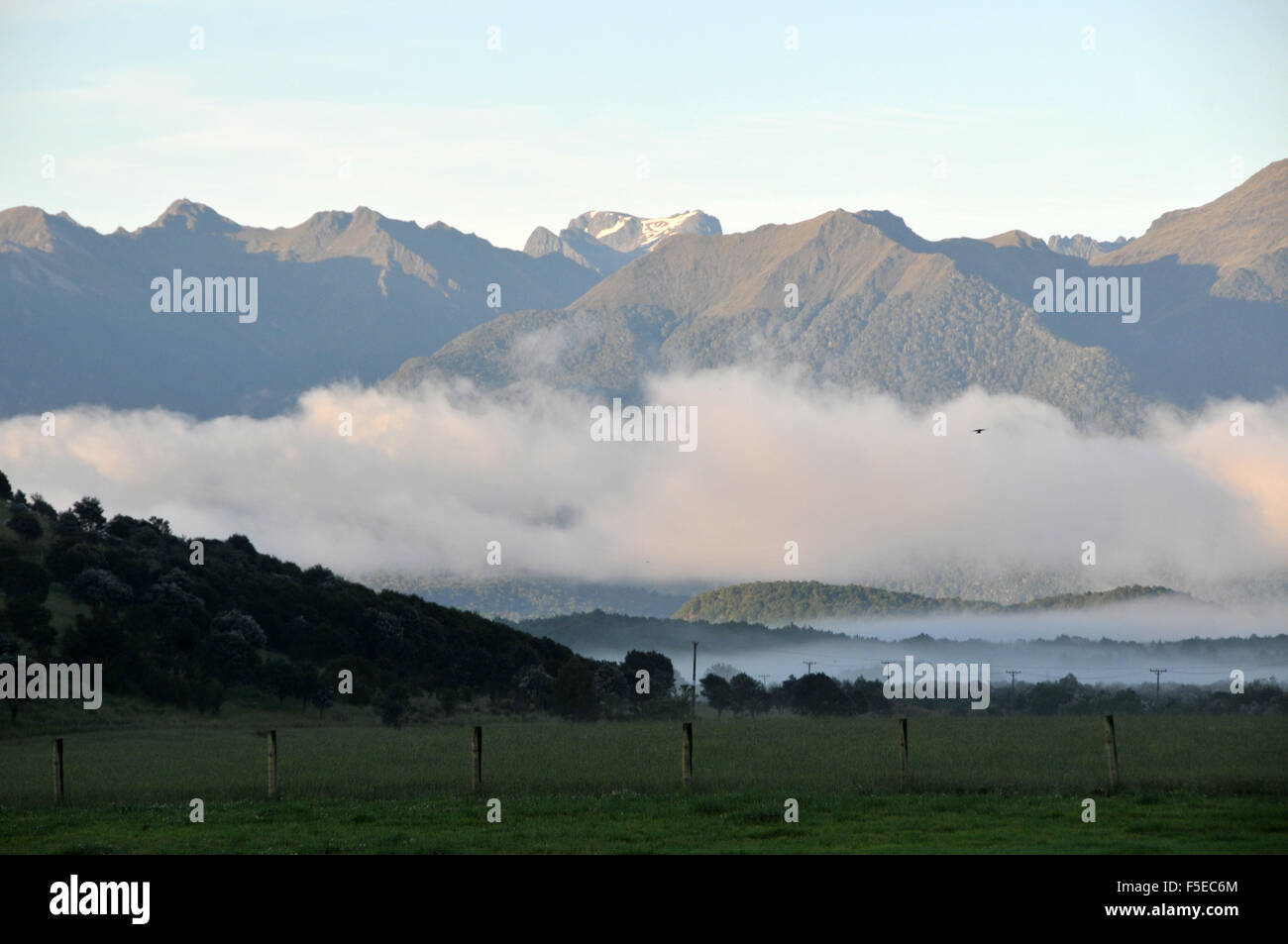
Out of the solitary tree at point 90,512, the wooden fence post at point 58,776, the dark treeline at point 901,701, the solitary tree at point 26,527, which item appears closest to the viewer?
the wooden fence post at point 58,776

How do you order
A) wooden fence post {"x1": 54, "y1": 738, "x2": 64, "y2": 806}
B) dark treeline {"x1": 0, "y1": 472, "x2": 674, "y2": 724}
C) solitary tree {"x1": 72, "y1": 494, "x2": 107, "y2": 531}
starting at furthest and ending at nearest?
1. solitary tree {"x1": 72, "y1": 494, "x2": 107, "y2": 531}
2. dark treeline {"x1": 0, "y1": 472, "x2": 674, "y2": 724}
3. wooden fence post {"x1": 54, "y1": 738, "x2": 64, "y2": 806}

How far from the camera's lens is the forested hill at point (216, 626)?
279 feet

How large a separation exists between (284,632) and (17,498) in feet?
96.6

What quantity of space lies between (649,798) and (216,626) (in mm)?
68753

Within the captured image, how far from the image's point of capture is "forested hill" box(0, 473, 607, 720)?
279ft

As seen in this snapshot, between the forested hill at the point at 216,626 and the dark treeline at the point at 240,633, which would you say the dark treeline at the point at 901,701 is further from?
the forested hill at the point at 216,626

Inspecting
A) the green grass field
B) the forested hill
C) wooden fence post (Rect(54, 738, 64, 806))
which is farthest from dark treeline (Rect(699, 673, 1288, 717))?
wooden fence post (Rect(54, 738, 64, 806))

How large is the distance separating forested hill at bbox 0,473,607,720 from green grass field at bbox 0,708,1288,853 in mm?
22769

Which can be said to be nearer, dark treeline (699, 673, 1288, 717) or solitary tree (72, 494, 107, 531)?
solitary tree (72, 494, 107, 531)

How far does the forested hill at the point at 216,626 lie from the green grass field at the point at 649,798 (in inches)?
896

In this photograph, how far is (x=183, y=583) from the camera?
10294 cm

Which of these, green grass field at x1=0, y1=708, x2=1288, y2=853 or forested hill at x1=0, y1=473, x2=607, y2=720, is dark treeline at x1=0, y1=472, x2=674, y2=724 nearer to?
forested hill at x1=0, y1=473, x2=607, y2=720

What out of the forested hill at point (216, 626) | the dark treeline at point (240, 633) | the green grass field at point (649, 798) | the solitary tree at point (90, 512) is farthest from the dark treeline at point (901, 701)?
the green grass field at point (649, 798)
